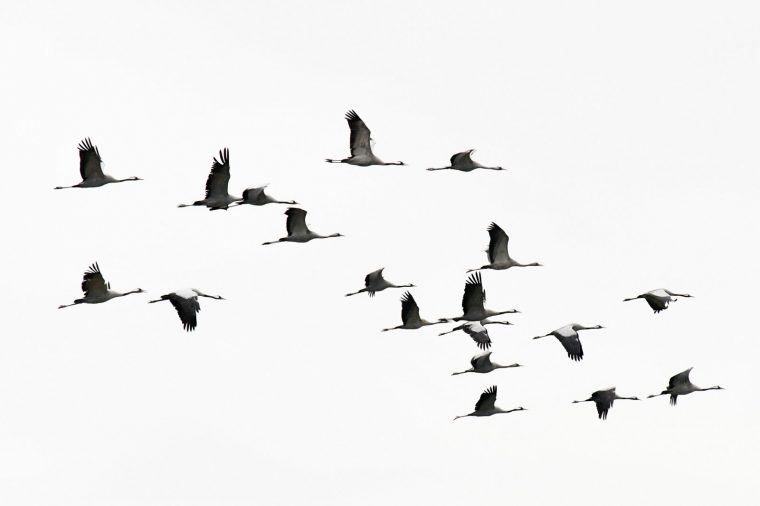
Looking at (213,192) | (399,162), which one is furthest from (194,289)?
A: (399,162)

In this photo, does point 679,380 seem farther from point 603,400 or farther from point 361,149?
point 361,149

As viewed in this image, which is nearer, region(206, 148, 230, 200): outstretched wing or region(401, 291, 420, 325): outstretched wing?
region(206, 148, 230, 200): outstretched wing

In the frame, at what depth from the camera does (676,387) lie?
5412 cm

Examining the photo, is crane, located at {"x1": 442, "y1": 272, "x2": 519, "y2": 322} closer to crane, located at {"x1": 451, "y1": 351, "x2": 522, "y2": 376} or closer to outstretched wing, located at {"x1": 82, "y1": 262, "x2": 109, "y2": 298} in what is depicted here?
crane, located at {"x1": 451, "y1": 351, "x2": 522, "y2": 376}

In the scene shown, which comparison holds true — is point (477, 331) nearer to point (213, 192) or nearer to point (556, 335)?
point (556, 335)

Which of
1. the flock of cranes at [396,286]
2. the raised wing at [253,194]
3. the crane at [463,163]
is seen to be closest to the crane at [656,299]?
the flock of cranes at [396,286]

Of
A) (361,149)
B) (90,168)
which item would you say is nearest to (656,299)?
(361,149)

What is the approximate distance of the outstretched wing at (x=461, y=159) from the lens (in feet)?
167

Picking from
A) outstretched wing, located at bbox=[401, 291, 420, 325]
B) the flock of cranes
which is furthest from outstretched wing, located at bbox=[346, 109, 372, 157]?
outstretched wing, located at bbox=[401, 291, 420, 325]

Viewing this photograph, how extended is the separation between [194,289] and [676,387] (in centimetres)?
1279

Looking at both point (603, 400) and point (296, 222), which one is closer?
point (296, 222)

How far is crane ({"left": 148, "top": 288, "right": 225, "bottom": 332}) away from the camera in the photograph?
47312mm

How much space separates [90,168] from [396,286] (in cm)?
914

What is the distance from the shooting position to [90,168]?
49.0 m
